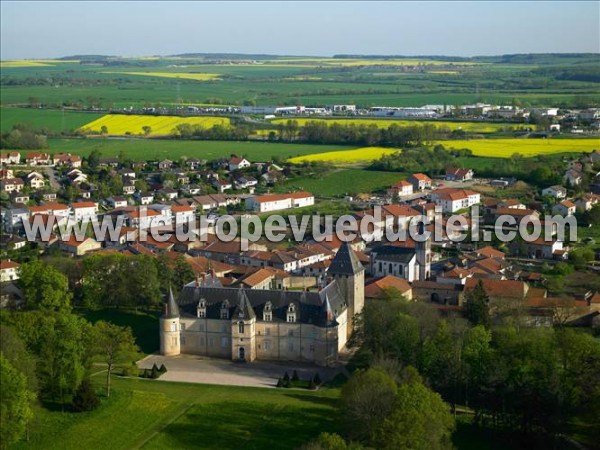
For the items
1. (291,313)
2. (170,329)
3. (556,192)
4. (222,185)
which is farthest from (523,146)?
(170,329)

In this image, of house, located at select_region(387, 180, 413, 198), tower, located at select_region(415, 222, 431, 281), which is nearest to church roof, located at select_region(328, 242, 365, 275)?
tower, located at select_region(415, 222, 431, 281)

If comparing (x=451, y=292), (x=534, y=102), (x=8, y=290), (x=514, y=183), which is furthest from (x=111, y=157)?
(x=534, y=102)

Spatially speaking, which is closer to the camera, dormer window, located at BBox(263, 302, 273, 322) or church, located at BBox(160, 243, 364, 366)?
church, located at BBox(160, 243, 364, 366)

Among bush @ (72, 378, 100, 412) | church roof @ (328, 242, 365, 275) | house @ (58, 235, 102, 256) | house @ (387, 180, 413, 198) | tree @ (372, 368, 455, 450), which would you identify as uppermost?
church roof @ (328, 242, 365, 275)

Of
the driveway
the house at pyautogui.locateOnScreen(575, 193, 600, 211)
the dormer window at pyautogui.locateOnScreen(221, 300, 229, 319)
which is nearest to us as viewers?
the driveway

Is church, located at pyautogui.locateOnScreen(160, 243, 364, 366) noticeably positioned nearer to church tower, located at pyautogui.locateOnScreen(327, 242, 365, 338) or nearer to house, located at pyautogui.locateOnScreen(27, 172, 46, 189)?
church tower, located at pyautogui.locateOnScreen(327, 242, 365, 338)

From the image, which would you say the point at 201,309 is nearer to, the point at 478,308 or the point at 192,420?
the point at 192,420
